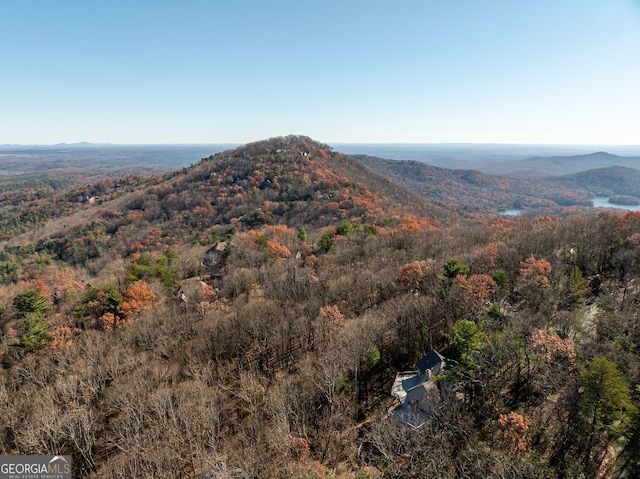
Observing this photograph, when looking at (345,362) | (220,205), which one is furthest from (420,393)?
(220,205)

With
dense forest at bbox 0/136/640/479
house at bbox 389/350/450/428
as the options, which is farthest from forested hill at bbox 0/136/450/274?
house at bbox 389/350/450/428

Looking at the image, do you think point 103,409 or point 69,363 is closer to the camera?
point 103,409

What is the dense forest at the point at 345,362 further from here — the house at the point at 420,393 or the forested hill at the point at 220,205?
the forested hill at the point at 220,205

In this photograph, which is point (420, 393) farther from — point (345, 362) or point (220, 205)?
point (220, 205)

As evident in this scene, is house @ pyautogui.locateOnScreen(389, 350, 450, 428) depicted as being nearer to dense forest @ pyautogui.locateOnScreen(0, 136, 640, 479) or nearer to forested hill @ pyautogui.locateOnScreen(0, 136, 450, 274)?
dense forest @ pyautogui.locateOnScreen(0, 136, 640, 479)

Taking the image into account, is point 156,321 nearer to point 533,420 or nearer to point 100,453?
point 100,453

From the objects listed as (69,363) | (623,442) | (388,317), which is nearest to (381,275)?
(388,317)
